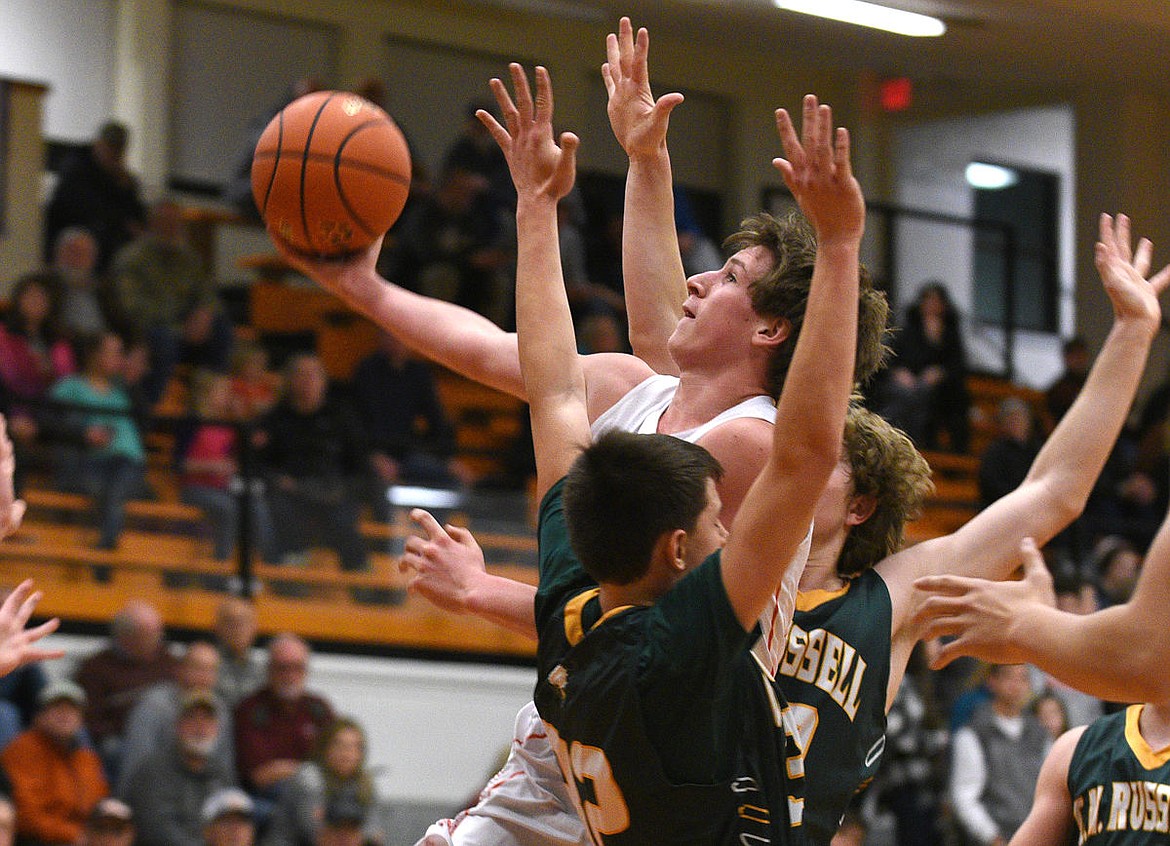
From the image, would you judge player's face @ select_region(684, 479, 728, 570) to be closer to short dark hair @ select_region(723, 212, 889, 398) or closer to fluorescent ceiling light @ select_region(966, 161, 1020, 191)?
short dark hair @ select_region(723, 212, 889, 398)

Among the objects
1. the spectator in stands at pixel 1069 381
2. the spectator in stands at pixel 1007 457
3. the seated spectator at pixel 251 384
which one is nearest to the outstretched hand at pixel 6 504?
the seated spectator at pixel 251 384

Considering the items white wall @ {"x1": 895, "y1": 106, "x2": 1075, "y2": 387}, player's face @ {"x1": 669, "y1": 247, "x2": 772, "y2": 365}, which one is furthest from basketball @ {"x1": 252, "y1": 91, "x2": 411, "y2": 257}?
white wall @ {"x1": 895, "y1": 106, "x2": 1075, "y2": 387}

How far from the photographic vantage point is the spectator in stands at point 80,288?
29.0 feet

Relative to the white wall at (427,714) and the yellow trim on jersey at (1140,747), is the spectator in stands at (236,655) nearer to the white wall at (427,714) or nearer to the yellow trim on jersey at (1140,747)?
the white wall at (427,714)

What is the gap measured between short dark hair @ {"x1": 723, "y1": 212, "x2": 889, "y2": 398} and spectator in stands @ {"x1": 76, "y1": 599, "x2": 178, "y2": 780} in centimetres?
476

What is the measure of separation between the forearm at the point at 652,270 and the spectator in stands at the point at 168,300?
6052 mm

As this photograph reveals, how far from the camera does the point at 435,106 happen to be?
44.5 ft

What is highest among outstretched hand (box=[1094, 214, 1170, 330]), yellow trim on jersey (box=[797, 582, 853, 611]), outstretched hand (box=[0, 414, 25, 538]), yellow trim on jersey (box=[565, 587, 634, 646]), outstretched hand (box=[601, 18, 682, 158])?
outstretched hand (box=[601, 18, 682, 158])

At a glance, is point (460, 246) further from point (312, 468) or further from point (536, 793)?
point (536, 793)

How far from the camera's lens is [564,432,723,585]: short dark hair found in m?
2.38

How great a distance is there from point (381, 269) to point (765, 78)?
5328 millimetres

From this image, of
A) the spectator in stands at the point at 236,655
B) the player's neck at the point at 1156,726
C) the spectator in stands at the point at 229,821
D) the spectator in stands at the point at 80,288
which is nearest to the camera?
the player's neck at the point at 1156,726

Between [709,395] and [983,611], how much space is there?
1.81ft

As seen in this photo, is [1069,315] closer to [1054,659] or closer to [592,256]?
[592,256]
